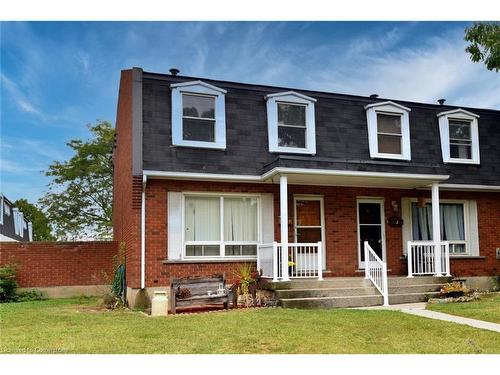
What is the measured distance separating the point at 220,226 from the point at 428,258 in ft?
18.5

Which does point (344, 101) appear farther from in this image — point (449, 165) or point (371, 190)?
point (449, 165)

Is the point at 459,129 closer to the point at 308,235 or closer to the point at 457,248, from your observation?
the point at 457,248

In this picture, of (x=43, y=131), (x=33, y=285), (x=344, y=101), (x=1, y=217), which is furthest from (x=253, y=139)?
(x=1, y=217)

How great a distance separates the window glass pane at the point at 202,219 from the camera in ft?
43.2

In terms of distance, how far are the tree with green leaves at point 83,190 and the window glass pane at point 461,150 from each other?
20.9 metres

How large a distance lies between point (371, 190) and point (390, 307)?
3.94 meters

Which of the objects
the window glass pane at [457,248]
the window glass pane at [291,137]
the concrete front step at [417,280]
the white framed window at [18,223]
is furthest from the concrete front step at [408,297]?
the white framed window at [18,223]

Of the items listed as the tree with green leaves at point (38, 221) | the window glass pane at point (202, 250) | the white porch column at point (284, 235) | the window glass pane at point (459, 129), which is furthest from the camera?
the tree with green leaves at point (38, 221)

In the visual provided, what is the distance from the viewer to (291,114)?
14352 mm

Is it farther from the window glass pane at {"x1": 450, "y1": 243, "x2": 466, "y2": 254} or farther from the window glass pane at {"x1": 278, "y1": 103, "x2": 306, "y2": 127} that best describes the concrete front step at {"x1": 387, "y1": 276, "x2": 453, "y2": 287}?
the window glass pane at {"x1": 278, "y1": 103, "x2": 306, "y2": 127}

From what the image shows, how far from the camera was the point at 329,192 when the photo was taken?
14.3 metres

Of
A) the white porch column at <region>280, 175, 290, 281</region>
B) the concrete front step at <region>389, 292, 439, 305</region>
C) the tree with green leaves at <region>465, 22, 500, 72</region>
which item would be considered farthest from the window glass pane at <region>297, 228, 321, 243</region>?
the tree with green leaves at <region>465, 22, 500, 72</region>

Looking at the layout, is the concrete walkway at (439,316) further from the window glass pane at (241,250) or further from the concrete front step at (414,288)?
the window glass pane at (241,250)
